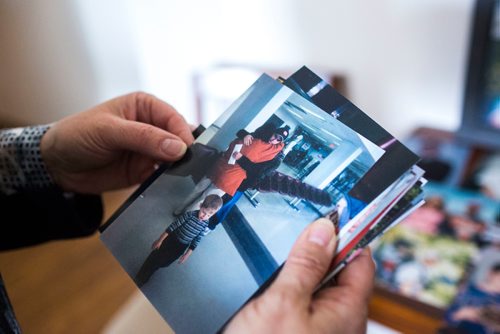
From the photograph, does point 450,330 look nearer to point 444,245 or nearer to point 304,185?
point 444,245

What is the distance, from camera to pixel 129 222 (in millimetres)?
536

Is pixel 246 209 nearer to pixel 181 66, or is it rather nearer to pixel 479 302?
pixel 479 302

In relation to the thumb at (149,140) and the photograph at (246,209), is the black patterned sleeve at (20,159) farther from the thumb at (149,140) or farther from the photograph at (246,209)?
the photograph at (246,209)

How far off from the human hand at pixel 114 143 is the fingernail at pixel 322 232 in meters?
0.21

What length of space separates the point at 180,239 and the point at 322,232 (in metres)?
0.17

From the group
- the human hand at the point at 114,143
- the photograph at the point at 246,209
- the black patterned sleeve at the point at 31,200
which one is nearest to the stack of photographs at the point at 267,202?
the photograph at the point at 246,209

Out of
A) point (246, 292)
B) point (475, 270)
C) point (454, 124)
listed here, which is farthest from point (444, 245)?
point (246, 292)

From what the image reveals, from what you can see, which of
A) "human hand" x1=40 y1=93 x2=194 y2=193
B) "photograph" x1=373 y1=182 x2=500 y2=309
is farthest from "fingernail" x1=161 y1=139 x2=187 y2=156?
"photograph" x1=373 y1=182 x2=500 y2=309

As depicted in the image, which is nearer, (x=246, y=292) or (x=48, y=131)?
(x=246, y=292)

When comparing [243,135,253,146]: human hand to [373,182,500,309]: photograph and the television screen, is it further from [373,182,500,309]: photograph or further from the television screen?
the television screen

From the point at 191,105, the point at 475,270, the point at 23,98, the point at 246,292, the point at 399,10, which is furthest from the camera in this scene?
the point at 191,105

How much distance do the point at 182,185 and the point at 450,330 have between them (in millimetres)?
579

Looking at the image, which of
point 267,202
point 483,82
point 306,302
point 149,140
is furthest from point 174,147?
point 483,82

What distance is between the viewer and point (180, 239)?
0.51m
